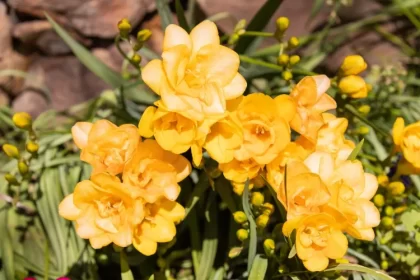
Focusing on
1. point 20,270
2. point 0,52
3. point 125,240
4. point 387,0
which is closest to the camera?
point 125,240

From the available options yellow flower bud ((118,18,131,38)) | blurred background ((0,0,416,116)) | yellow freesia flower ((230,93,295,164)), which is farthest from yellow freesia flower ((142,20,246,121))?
blurred background ((0,0,416,116))

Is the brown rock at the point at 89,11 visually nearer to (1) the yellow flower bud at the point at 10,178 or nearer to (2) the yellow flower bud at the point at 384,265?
(1) the yellow flower bud at the point at 10,178

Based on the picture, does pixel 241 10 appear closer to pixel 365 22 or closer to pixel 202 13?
pixel 202 13

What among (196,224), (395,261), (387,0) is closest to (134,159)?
(196,224)

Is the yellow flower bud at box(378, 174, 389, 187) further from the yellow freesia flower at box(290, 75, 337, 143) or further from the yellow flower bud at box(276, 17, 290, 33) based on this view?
the yellow flower bud at box(276, 17, 290, 33)

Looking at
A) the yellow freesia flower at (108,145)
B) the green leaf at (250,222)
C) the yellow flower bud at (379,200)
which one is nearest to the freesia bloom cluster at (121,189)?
the yellow freesia flower at (108,145)

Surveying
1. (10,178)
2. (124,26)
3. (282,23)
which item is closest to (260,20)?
(282,23)

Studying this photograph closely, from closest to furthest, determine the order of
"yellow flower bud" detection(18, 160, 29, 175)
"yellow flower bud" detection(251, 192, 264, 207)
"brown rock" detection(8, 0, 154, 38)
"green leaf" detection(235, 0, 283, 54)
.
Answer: "yellow flower bud" detection(251, 192, 264, 207), "yellow flower bud" detection(18, 160, 29, 175), "green leaf" detection(235, 0, 283, 54), "brown rock" detection(8, 0, 154, 38)
